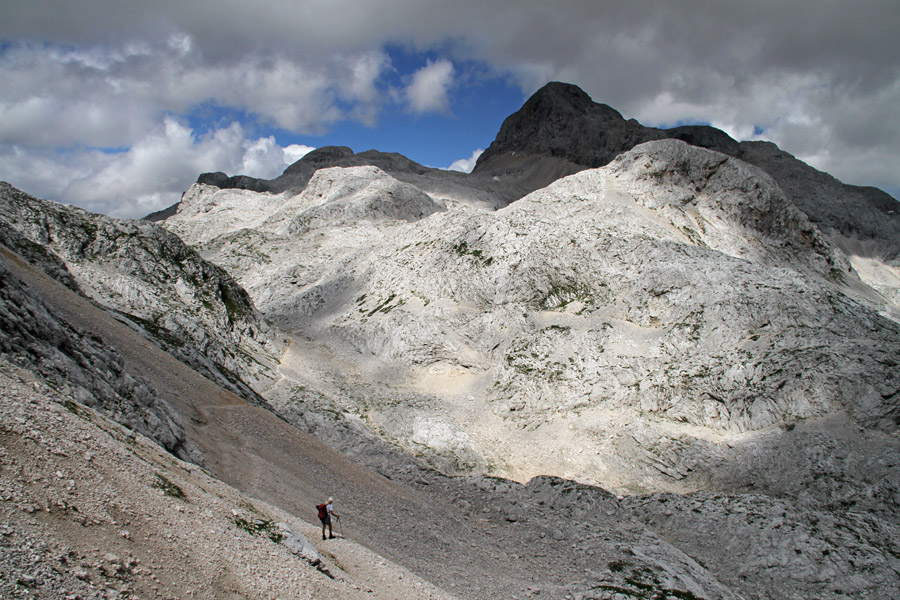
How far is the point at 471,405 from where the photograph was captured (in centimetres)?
4022

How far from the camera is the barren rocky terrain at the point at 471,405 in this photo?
1191 centimetres

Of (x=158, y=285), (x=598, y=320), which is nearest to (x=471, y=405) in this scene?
(x=598, y=320)

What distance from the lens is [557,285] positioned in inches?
1890

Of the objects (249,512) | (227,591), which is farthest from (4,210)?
(227,591)

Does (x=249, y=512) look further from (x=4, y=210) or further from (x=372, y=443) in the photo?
(x=4, y=210)

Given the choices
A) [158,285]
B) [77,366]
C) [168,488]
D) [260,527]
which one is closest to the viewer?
[168,488]

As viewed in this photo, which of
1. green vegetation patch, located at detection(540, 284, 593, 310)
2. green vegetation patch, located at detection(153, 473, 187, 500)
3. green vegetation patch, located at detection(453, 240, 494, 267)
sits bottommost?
green vegetation patch, located at detection(153, 473, 187, 500)

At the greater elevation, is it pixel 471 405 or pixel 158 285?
pixel 158 285

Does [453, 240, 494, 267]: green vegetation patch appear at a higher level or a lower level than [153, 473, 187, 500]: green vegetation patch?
higher

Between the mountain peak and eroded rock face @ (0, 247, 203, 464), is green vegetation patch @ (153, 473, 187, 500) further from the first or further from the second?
the mountain peak

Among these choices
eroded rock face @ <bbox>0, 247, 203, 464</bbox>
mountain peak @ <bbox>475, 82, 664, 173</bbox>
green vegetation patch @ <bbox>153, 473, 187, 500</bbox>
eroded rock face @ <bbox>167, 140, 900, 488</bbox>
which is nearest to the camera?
green vegetation patch @ <bbox>153, 473, 187, 500</bbox>

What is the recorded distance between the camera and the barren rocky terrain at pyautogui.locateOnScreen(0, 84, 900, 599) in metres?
11.9

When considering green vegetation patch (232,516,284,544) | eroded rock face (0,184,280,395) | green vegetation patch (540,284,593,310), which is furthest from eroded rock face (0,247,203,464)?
green vegetation patch (540,284,593,310)

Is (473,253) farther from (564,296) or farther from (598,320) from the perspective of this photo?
(598,320)
